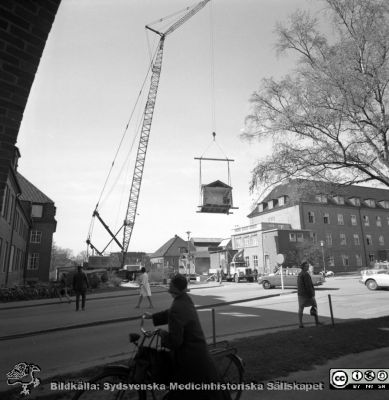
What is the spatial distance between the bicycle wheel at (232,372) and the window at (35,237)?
4744cm

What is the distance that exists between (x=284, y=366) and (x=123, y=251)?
45332 mm

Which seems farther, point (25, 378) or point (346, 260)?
point (346, 260)

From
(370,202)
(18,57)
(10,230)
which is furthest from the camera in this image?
(370,202)

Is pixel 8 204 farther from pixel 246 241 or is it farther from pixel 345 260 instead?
pixel 345 260

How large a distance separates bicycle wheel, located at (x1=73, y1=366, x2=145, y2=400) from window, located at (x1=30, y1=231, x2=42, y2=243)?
1882 inches

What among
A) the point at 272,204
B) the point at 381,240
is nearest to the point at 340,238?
the point at 381,240

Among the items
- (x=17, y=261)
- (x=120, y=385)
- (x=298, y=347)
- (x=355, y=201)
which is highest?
(x=355, y=201)

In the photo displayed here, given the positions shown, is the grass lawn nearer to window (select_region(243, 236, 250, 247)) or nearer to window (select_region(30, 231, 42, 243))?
window (select_region(30, 231, 42, 243))

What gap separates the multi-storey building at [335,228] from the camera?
2247 inches

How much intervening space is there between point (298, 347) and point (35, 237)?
46346mm

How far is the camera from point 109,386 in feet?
11.3

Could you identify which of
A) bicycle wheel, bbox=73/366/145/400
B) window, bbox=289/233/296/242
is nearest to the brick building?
bicycle wheel, bbox=73/366/145/400

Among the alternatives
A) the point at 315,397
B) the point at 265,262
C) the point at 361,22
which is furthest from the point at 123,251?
the point at 315,397

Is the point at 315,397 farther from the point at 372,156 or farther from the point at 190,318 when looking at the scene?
the point at 372,156
